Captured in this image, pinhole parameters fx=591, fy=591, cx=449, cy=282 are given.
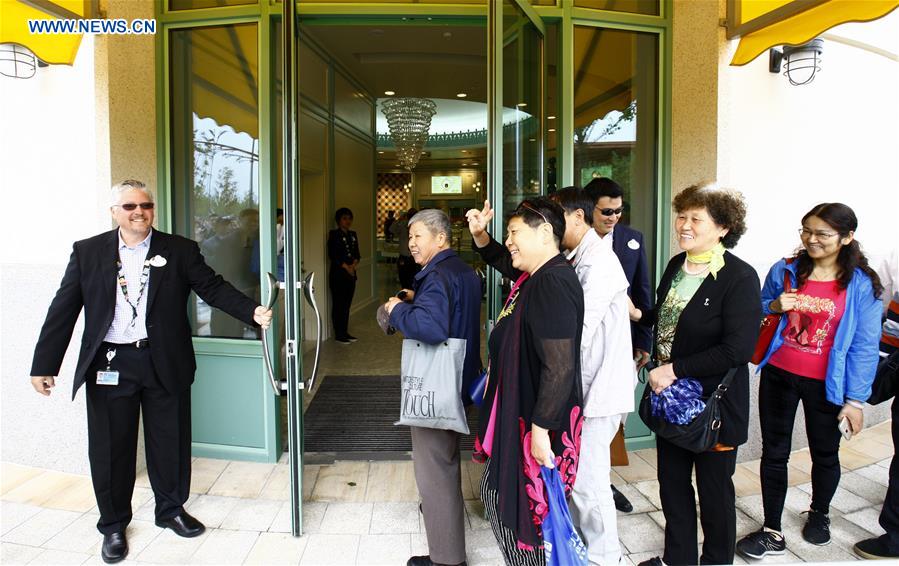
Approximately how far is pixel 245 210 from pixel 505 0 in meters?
1.92

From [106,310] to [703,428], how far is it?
2.44 meters

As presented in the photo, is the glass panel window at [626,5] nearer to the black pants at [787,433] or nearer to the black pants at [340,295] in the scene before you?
the black pants at [787,433]

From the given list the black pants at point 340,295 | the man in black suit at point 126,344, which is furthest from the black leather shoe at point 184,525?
the black pants at point 340,295

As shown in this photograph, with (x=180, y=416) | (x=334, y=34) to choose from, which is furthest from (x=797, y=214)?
(x=334, y=34)

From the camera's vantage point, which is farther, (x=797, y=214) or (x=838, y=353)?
(x=797, y=214)

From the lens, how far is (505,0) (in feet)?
9.15

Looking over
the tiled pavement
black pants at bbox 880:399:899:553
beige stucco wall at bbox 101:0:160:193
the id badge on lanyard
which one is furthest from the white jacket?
beige stucco wall at bbox 101:0:160:193

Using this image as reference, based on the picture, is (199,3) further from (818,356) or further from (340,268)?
(818,356)

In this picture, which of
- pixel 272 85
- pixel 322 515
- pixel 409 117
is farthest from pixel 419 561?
pixel 409 117

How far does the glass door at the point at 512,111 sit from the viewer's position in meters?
2.60

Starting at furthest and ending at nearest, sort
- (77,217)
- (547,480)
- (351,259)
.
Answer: (351,259), (77,217), (547,480)

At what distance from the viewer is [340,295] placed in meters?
6.88

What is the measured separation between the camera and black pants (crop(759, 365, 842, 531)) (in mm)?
2588

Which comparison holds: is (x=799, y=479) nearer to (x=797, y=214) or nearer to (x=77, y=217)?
(x=797, y=214)
